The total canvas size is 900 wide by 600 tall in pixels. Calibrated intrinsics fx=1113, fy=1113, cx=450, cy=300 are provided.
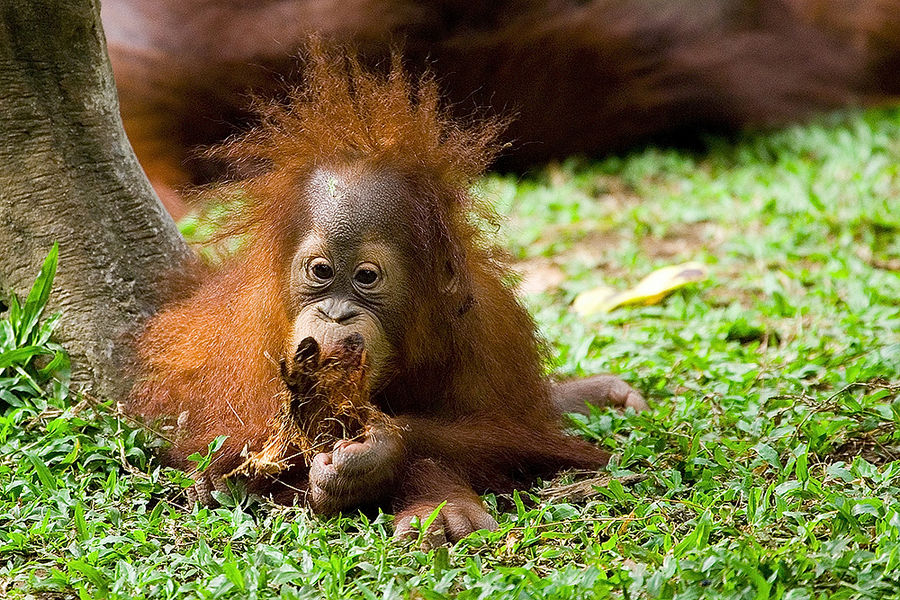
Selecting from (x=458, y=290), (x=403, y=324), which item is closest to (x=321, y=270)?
(x=403, y=324)

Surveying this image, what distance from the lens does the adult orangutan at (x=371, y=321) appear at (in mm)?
2729

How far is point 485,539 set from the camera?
252 cm

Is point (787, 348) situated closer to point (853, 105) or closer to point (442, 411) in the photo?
point (442, 411)

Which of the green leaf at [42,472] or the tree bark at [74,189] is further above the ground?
the tree bark at [74,189]

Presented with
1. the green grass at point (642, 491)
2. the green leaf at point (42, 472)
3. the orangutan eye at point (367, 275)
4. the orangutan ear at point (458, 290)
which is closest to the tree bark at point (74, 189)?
the green grass at point (642, 491)

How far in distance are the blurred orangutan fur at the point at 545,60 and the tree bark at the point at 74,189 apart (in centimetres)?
125

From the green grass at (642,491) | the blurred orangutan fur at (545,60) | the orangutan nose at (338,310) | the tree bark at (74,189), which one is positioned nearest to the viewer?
the green grass at (642,491)

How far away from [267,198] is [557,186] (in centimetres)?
386

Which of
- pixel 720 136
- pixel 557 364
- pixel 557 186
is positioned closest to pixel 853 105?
pixel 720 136

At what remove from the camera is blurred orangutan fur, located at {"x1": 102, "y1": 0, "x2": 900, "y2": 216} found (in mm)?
5879

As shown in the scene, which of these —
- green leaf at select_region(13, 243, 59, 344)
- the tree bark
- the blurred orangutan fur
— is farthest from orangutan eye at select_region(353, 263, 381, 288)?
the blurred orangutan fur

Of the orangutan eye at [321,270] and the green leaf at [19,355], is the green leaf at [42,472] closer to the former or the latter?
the green leaf at [19,355]

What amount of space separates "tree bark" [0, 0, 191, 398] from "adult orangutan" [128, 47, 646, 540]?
0.16 m

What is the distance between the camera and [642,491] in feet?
9.24
